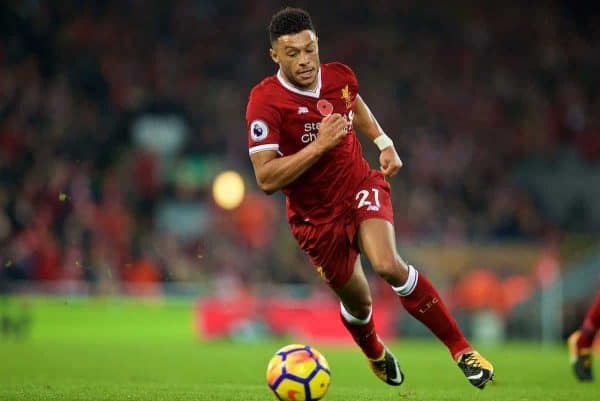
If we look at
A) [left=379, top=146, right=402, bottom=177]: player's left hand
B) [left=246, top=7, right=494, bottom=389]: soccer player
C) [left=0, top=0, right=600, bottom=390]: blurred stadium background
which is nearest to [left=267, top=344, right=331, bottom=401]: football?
[left=246, top=7, right=494, bottom=389]: soccer player

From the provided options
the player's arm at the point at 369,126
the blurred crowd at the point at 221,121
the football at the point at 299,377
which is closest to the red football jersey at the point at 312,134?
the player's arm at the point at 369,126

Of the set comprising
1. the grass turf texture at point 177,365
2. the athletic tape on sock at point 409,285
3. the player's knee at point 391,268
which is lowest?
the grass turf texture at point 177,365

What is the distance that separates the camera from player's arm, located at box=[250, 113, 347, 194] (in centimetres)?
668

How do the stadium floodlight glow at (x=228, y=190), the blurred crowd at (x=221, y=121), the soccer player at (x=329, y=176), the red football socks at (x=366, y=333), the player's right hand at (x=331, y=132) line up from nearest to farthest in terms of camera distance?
the player's right hand at (x=331, y=132) < the soccer player at (x=329, y=176) < the red football socks at (x=366, y=333) < the blurred crowd at (x=221, y=121) < the stadium floodlight glow at (x=228, y=190)

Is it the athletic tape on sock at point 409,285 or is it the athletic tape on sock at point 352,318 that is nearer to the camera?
the athletic tape on sock at point 409,285

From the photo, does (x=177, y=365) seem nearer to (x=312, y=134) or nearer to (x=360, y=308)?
(x=360, y=308)

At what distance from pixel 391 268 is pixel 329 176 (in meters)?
0.79

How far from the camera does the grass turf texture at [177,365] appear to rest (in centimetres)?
766

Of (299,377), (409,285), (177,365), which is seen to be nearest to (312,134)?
(409,285)

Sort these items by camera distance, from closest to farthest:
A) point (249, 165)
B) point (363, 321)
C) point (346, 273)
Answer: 1. point (346, 273)
2. point (363, 321)
3. point (249, 165)

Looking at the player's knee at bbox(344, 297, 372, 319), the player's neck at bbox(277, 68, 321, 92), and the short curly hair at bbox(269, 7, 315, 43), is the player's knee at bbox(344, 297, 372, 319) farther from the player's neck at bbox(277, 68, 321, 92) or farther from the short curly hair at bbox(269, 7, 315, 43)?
the short curly hair at bbox(269, 7, 315, 43)

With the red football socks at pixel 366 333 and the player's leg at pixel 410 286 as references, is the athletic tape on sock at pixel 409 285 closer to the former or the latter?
the player's leg at pixel 410 286

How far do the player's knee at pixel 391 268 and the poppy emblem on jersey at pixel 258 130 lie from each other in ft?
3.66

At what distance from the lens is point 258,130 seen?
22.6 ft
